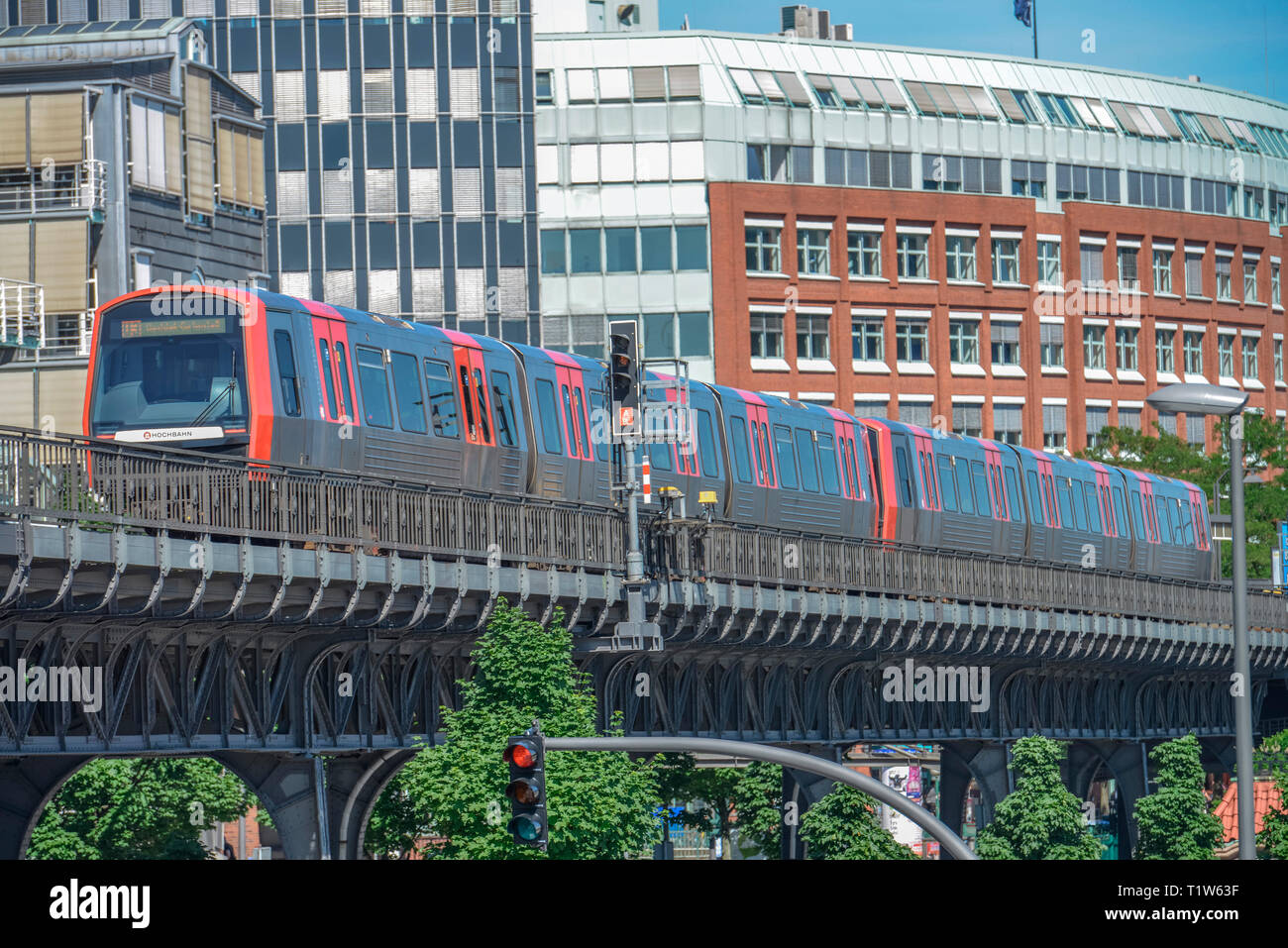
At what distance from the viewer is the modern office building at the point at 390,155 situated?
333ft

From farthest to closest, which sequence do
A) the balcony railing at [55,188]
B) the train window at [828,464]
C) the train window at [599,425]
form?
the balcony railing at [55,188] < the train window at [828,464] < the train window at [599,425]

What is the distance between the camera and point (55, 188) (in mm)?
62812

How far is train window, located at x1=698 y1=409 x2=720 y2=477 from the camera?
163 ft

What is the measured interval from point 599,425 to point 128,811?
18873 mm

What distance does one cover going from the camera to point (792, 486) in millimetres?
54375

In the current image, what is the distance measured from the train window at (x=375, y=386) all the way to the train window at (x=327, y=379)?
0.83 metres

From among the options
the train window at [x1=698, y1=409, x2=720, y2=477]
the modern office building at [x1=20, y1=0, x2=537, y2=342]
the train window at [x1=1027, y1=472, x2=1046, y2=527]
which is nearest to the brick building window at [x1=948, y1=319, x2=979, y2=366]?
the modern office building at [x1=20, y1=0, x2=537, y2=342]

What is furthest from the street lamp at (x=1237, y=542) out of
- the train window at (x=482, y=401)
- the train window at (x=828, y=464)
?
the train window at (x=828, y=464)

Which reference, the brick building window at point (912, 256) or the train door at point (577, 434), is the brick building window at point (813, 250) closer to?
the brick building window at point (912, 256)

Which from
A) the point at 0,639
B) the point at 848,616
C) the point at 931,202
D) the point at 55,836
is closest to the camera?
the point at 0,639

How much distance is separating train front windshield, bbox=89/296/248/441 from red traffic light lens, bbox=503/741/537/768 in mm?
15818

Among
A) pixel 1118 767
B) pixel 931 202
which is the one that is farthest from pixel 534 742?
pixel 931 202
